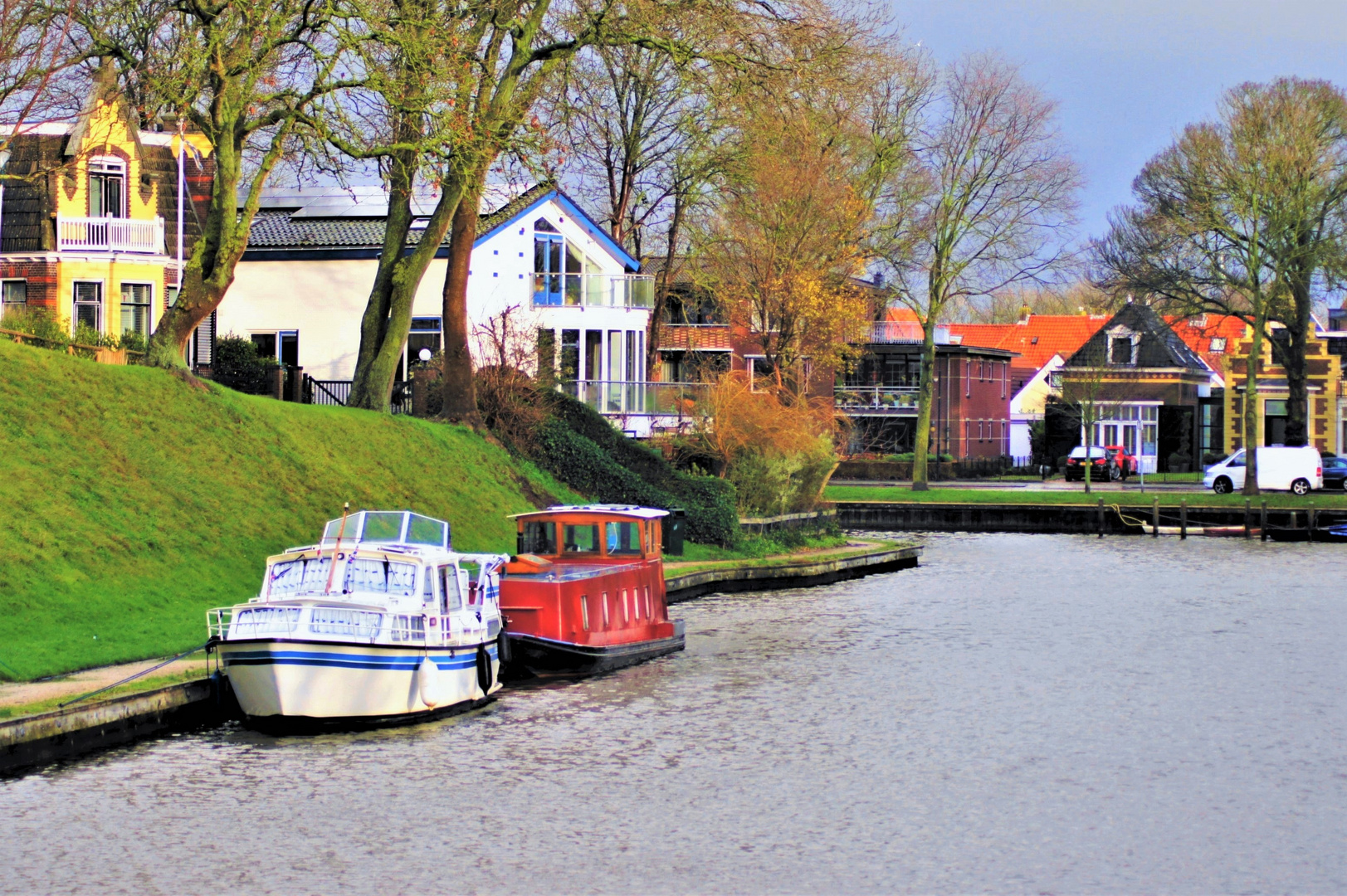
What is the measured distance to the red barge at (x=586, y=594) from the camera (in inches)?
984

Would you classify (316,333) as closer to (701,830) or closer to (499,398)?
(499,398)

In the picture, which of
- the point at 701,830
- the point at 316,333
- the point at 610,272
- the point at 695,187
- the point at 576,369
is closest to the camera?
the point at 701,830

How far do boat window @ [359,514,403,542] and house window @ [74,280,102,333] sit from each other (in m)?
29.6

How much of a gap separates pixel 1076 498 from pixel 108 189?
122ft

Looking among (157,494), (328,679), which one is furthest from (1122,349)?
(328,679)

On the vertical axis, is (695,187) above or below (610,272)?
above

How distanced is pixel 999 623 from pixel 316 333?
26.4 metres

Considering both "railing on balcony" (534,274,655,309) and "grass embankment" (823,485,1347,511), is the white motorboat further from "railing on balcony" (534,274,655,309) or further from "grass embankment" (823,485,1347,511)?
"grass embankment" (823,485,1347,511)

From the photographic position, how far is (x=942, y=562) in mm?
48125

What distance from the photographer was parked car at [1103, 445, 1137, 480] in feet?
257

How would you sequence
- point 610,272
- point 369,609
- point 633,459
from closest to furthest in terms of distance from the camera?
point 369,609 → point 633,459 → point 610,272

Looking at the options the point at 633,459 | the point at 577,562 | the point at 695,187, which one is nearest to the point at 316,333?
the point at 633,459

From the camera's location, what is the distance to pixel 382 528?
2225 centimetres

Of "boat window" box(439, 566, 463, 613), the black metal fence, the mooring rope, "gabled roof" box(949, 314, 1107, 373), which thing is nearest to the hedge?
the black metal fence
